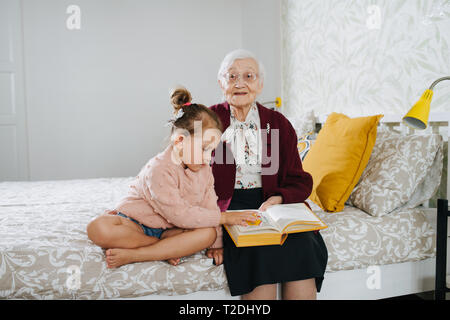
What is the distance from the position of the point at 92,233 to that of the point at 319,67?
200cm

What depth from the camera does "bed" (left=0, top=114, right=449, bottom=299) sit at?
1120mm

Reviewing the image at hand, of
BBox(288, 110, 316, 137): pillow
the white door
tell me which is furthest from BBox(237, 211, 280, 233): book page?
the white door

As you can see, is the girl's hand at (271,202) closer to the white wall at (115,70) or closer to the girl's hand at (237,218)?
the girl's hand at (237,218)

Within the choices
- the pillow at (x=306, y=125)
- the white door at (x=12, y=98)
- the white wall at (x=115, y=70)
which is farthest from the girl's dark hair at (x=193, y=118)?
the white door at (x=12, y=98)

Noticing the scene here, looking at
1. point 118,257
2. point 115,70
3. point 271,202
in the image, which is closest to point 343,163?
point 271,202

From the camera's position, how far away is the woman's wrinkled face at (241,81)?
4.85 feet

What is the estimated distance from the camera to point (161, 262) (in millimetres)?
1185

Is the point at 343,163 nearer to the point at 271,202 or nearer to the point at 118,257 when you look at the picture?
the point at 271,202

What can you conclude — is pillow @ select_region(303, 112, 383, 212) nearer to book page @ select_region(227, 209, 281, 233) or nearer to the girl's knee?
book page @ select_region(227, 209, 281, 233)

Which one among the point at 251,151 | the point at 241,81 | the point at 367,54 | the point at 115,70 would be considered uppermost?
the point at 115,70

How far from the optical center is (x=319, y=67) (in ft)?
8.29

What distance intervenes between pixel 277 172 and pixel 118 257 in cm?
75

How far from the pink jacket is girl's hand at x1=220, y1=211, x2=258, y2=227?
0.08 ft
